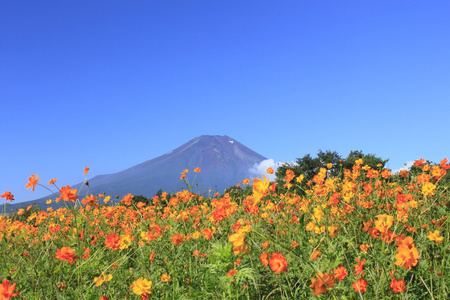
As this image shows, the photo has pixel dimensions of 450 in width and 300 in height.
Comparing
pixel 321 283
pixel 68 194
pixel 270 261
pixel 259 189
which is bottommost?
pixel 321 283

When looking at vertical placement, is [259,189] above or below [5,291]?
above

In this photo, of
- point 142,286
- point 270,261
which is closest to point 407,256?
point 270,261

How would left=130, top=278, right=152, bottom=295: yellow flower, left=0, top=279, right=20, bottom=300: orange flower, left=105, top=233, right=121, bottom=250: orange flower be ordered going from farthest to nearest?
left=105, top=233, right=121, bottom=250: orange flower < left=130, top=278, right=152, bottom=295: yellow flower < left=0, top=279, right=20, bottom=300: orange flower

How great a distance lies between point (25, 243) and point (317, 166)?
60.3ft

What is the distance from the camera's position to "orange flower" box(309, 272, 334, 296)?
1.61 metres

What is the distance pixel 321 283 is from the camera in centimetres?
162

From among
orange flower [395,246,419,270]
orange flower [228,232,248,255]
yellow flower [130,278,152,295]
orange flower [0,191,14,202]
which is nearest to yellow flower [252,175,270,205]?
orange flower [228,232,248,255]

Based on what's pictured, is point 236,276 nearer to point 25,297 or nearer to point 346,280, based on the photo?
point 346,280

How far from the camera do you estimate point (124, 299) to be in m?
2.72

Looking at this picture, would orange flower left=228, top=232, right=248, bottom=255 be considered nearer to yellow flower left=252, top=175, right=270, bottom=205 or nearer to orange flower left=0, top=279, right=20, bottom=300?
yellow flower left=252, top=175, right=270, bottom=205

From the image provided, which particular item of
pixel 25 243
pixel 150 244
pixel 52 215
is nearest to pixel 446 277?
pixel 150 244

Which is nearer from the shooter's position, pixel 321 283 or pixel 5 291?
pixel 321 283

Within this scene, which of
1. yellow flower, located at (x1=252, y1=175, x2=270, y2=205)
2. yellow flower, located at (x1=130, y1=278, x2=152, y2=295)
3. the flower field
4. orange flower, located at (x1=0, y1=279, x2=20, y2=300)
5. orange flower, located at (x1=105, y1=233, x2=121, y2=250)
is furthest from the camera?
orange flower, located at (x1=105, y1=233, x2=121, y2=250)

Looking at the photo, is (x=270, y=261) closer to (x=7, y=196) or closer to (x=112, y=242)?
(x=112, y=242)
